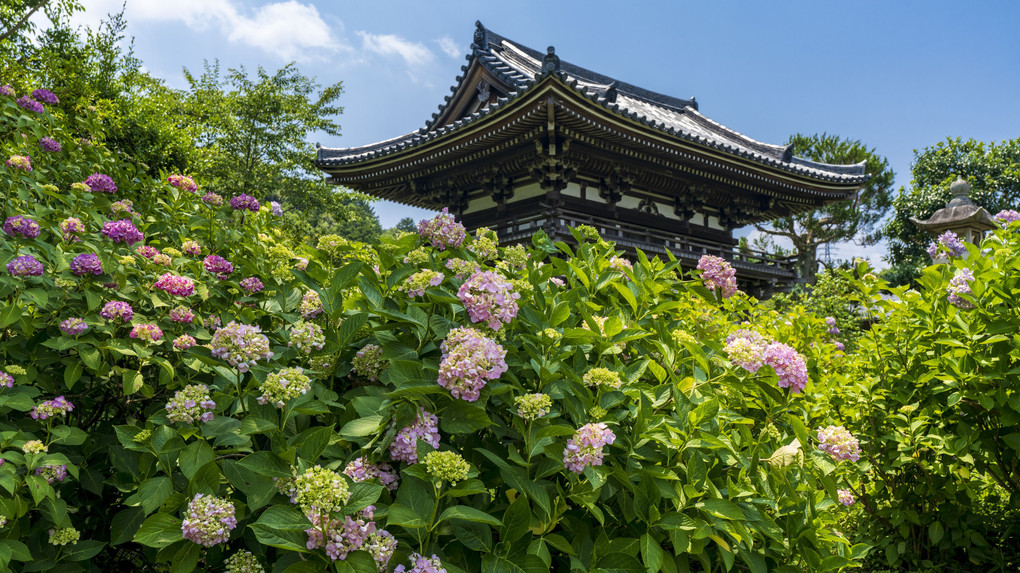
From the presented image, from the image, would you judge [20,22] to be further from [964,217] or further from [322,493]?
[964,217]

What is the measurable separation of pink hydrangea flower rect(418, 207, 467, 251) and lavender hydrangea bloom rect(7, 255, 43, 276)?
1253 millimetres

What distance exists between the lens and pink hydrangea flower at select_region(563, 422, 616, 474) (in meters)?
1.33

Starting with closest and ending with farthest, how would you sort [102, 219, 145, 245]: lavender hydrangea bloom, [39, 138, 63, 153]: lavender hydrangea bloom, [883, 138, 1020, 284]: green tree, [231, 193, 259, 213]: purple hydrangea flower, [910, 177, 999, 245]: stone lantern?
[102, 219, 145, 245]: lavender hydrangea bloom < [231, 193, 259, 213]: purple hydrangea flower < [39, 138, 63, 153]: lavender hydrangea bloom < [910, 177, 999, 245]: stone lantern < [883, 138, 1020, 284]: green tree

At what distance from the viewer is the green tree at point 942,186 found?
20875 millimetres

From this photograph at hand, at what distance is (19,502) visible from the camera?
144 cm

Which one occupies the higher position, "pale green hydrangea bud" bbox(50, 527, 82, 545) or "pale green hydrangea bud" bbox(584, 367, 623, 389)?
"pale green hydrangea bud" bbox(584, 367, 623, 389)

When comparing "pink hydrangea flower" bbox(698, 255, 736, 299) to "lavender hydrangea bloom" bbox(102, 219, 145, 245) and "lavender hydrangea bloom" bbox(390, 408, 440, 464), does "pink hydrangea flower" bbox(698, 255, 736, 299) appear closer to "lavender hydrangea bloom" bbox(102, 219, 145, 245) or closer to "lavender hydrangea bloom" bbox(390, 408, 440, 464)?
"lavender hydrangea bloom" bbox(390, 408, 440, 464)

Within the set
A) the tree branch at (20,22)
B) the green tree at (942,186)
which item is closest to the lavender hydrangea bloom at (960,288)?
the tree branch at (20,22)

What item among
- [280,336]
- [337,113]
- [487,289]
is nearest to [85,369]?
[280,336]

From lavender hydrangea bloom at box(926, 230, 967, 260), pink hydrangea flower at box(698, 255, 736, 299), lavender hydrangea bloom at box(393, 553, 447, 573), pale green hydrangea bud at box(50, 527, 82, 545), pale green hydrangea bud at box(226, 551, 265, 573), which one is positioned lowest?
pale green hydrangea bud at box(50, 527, 82, 545)

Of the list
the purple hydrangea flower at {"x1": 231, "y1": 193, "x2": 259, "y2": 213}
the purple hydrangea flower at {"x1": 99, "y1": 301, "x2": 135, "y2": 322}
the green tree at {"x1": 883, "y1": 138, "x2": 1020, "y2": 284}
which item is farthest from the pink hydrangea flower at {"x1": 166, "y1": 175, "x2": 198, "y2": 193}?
the green tree at {"x1": 883, "y1": 138, "x2": 1020, "y2": 284}

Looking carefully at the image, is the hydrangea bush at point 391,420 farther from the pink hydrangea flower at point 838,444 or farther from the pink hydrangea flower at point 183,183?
the pink hydrangea flower at point 183,183

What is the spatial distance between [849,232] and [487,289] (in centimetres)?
3308

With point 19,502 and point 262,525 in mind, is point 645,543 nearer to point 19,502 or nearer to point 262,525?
point 262,525
